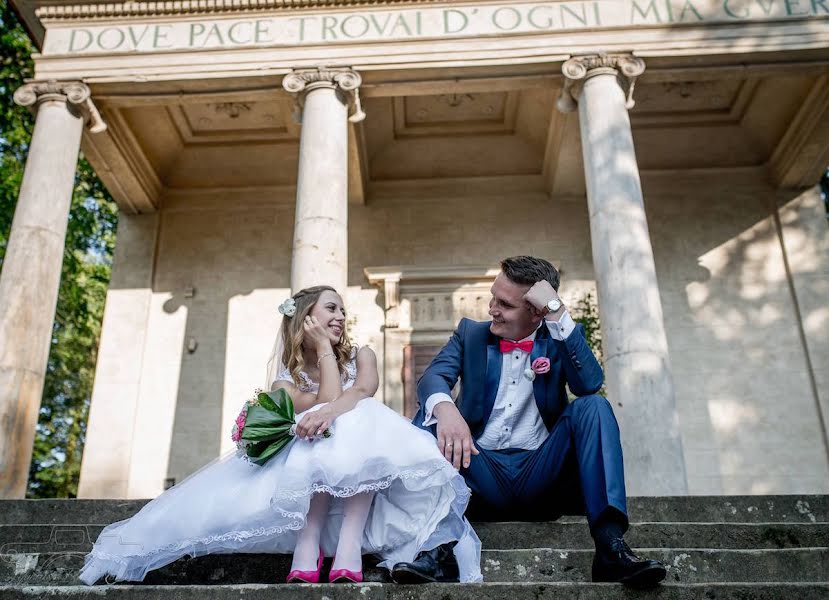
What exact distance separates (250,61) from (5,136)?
7298mm

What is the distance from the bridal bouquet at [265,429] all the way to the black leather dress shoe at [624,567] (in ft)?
4.02

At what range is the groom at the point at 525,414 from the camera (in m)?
3.05

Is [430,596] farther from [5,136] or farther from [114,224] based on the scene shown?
[114,224]

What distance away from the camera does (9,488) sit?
7.39 m

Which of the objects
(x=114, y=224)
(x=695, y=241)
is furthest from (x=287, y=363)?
(x=114, y=224)

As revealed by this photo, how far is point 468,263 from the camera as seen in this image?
1184cm

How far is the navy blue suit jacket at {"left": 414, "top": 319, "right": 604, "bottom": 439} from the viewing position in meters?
3.47

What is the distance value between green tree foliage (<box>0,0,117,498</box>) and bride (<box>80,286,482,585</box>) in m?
11.7

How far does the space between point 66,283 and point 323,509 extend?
13.4m

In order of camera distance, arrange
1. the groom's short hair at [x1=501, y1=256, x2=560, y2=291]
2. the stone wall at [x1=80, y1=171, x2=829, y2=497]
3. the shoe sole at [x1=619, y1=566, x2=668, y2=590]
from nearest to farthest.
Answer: the shoe sole at [x1=619, y1=566, x2=668, y2=590]
the groom's short hair at [x1=501, y1=256, x2=560, y2=291]
the stone wall at [x1=80, y1=171, x2=829, y2=497]

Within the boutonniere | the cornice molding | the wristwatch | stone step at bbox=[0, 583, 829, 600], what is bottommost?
stone step at bbox=[0, 583, 829, 600]

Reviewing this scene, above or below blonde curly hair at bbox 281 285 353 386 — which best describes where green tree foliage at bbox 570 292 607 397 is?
above

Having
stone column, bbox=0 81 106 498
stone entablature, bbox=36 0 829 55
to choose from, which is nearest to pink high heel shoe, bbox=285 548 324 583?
stone column, bbox=0 81 106 498

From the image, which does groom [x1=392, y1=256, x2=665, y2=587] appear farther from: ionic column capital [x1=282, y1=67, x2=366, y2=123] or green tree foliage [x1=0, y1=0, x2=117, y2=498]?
green tree foliage [x1=0, y1=0, x2=117, y2=498]
